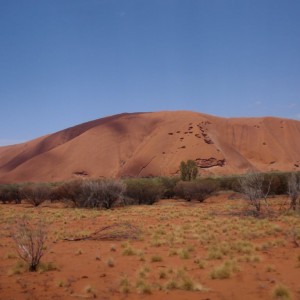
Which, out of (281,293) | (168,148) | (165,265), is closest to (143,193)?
(165,265)

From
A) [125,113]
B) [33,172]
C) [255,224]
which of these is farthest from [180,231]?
[125,113]

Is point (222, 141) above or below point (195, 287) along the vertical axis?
above

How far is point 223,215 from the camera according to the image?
2498 cm

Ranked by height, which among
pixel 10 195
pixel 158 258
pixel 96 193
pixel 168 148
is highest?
pixel 168 148

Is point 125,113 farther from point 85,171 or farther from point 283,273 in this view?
point 283,273

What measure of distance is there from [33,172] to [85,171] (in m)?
14.0

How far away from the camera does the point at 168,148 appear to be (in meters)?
86.1

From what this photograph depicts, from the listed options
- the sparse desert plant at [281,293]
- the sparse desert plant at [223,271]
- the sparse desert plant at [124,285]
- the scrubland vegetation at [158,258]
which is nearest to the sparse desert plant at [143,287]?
the scrubland vegetation at [158,258]

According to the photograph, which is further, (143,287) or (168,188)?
(168,188)

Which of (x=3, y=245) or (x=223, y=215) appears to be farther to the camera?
(x=223, y=215)

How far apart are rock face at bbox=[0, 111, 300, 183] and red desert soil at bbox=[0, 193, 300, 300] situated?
203 feet

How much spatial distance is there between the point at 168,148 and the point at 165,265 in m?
75.0

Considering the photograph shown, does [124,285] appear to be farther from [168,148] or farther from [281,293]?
[168,148]

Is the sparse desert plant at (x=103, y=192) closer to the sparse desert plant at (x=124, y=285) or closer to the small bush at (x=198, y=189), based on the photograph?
the small bush at (x=198, y=189)
